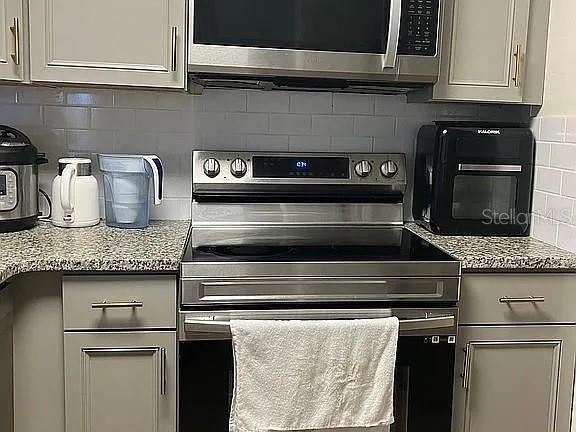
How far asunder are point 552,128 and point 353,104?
2.23ft

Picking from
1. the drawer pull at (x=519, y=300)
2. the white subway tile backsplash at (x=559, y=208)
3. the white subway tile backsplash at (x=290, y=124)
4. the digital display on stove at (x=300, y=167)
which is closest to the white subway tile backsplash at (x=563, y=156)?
the white subway tile backsplash at (x=559, y=208)

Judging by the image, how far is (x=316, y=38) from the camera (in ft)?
6.79

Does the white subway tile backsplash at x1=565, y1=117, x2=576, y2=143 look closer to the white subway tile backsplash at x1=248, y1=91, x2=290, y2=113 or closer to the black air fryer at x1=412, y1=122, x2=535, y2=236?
the black air fryer at x1=412, y1=122, x2=535, y2=236

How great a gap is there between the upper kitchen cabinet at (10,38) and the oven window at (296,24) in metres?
0.52

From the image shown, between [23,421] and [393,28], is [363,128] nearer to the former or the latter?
[393,28]

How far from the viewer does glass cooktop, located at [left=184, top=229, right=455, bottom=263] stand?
192cm

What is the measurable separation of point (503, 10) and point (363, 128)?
0.61 metres

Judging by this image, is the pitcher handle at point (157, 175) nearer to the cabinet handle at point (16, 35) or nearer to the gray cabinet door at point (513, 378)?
the cabinet handle at point (16, 35)

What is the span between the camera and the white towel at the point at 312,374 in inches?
70.6

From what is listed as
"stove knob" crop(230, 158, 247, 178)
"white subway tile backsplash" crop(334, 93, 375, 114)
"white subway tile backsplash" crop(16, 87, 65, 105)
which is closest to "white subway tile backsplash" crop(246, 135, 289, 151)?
"stove knob" crop(230, 158, 247, 178)

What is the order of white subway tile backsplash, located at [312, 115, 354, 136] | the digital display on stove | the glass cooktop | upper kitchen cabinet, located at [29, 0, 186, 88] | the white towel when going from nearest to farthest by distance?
1. the white towel
2. the glass cooktop
3. upper kitchen cabinet, located at [29, 0, 186, 88]
4. the digital display on stove
5. white subway tile backsplash, located at [312, 115, 354, 136]

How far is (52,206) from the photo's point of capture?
2248 millimetres

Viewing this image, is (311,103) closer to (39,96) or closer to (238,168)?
(238,168)

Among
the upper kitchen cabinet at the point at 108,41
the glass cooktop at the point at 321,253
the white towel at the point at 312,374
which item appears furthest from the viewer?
the upper kitchen cabinet at the point at 108,41
